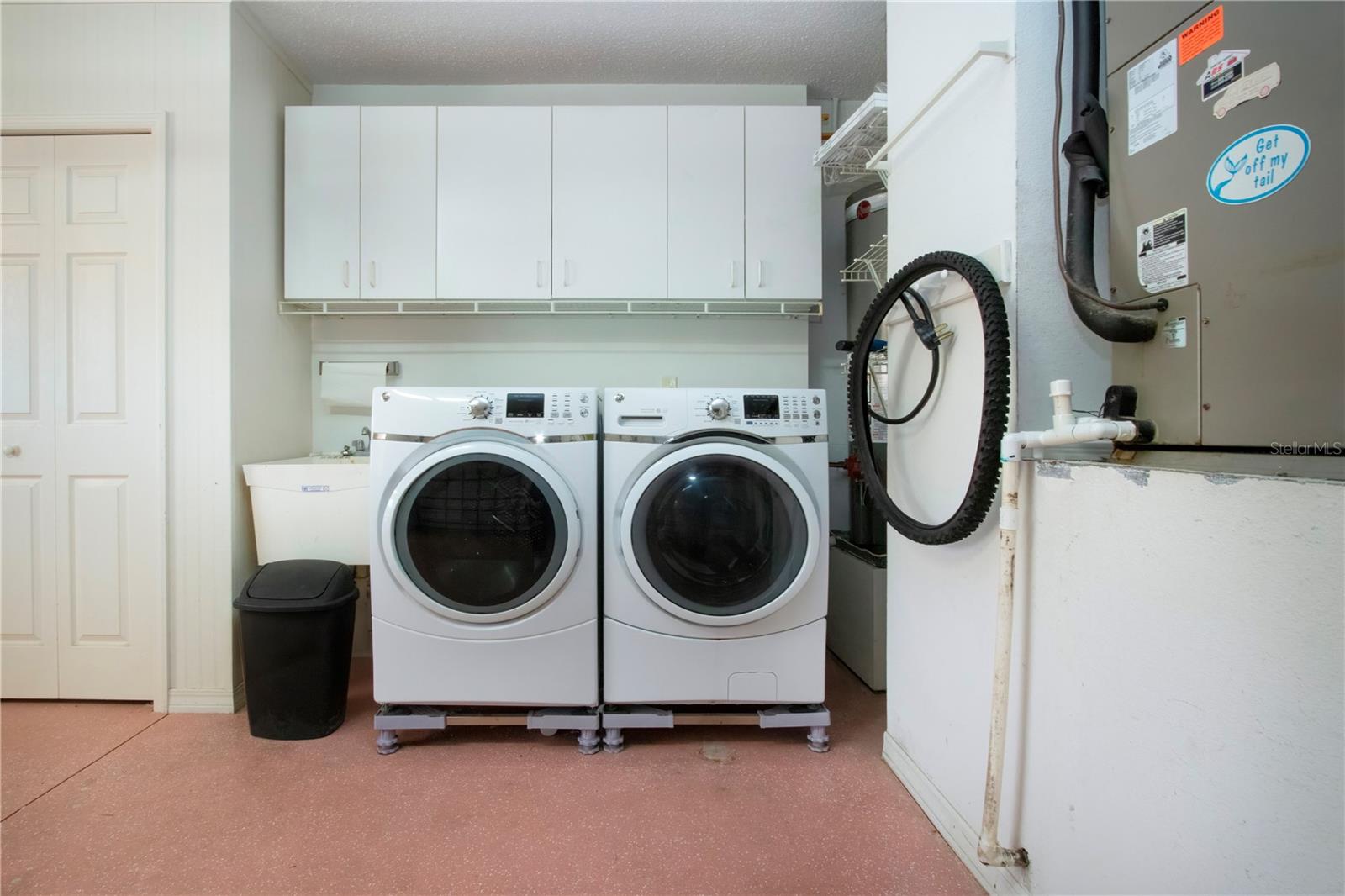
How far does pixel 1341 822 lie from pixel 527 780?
1.54 meters

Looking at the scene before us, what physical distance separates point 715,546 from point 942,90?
A: 127cm

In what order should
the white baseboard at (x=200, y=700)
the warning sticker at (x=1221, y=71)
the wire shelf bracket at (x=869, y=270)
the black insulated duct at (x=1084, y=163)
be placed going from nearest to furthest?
the warning sticker at (x=1221, y=71) → the black insulated duct at (x=1084, y=163) → the white baseboard at (x=200, y=700) → the wire shelf bracket at (x=869, y=270)

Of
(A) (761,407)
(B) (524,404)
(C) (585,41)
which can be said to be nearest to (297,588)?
(B) (524,404)

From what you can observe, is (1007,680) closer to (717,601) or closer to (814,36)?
(717,601)

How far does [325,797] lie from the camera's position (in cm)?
137

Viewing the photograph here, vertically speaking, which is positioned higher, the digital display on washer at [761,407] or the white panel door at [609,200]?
the white panel door at [609,200]

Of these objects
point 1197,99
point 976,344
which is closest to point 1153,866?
point 976,344

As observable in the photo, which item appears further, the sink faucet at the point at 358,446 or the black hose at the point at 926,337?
the sink faucet at the point at 358,446

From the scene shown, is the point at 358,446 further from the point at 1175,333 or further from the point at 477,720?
the point at 1175,333

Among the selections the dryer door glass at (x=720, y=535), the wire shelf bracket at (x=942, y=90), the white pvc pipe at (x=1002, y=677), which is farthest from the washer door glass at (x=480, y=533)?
the wire shelf bracket at (x=942, y=90)

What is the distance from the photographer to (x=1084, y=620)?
2.84 feet

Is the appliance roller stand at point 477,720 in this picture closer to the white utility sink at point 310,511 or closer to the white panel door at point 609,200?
the white utility sink at point 310,511

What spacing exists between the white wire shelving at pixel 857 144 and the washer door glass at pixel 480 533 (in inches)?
58.3

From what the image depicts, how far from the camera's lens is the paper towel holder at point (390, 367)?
2330mm
